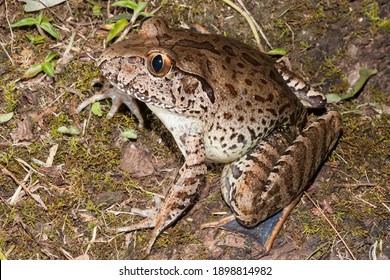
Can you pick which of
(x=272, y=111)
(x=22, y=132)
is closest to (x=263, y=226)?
(x=272, y=111)

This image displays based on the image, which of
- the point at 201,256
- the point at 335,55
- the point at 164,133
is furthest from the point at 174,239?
the point at 335,55

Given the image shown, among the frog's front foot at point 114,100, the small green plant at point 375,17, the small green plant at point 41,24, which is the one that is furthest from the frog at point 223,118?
the small green plant at point 375,17

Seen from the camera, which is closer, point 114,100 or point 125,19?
point 114,100

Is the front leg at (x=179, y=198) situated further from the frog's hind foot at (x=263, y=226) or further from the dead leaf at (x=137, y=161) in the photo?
the dead leaf at (x=137, y=161)

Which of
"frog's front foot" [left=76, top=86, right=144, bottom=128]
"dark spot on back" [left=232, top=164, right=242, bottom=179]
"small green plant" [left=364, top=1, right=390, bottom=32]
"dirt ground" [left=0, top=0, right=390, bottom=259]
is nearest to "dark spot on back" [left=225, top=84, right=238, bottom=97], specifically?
"dark spot on back" [left=232, top=164, right=242, bottom=179]

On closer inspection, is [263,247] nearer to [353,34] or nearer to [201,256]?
[201,256]

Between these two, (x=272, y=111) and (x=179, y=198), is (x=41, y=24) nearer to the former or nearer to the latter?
(x=179, y=198)

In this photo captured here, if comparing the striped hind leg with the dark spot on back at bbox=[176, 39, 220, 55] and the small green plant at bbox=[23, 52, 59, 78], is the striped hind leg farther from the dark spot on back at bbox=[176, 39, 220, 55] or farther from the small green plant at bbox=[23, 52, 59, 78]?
the small green plant at bbox=[23, 52, 59, 78]
